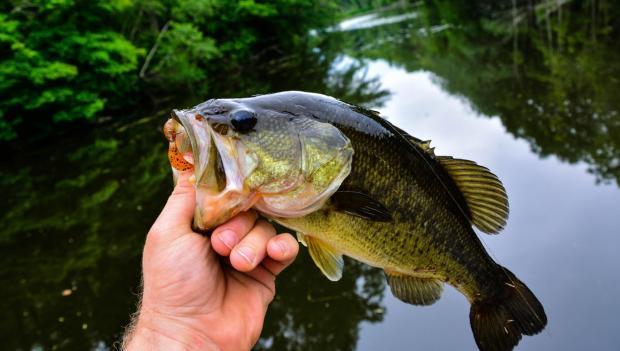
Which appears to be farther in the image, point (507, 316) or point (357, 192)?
point (507, 316)

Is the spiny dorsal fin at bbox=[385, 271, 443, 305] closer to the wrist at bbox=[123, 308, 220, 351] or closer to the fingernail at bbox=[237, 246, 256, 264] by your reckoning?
the fingernail at bbox=[237, 246, 256, 264]

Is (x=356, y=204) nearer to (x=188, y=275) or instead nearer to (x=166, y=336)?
(x=188, y=275)

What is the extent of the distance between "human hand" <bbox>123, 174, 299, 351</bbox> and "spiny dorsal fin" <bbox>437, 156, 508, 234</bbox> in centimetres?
84

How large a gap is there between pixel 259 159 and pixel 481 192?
1.10 metres

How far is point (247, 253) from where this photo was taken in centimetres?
197

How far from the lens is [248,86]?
73.3 feet

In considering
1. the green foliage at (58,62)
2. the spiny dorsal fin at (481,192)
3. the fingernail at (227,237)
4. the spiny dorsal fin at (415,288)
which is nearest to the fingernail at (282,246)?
the fingernail at (227,237)

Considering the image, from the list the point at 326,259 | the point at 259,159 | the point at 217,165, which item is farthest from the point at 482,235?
the point at 217,165

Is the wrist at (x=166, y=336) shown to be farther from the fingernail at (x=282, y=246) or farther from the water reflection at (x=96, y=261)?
the water reflection at (x=96, y=261)

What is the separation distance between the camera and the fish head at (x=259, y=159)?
5.93 feet

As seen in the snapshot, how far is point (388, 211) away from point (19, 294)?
748 cm

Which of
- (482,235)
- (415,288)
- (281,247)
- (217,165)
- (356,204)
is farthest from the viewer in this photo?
(482,235)

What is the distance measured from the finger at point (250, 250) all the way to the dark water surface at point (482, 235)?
11.7ft

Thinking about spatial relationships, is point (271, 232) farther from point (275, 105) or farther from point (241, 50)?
point (241, 50)
